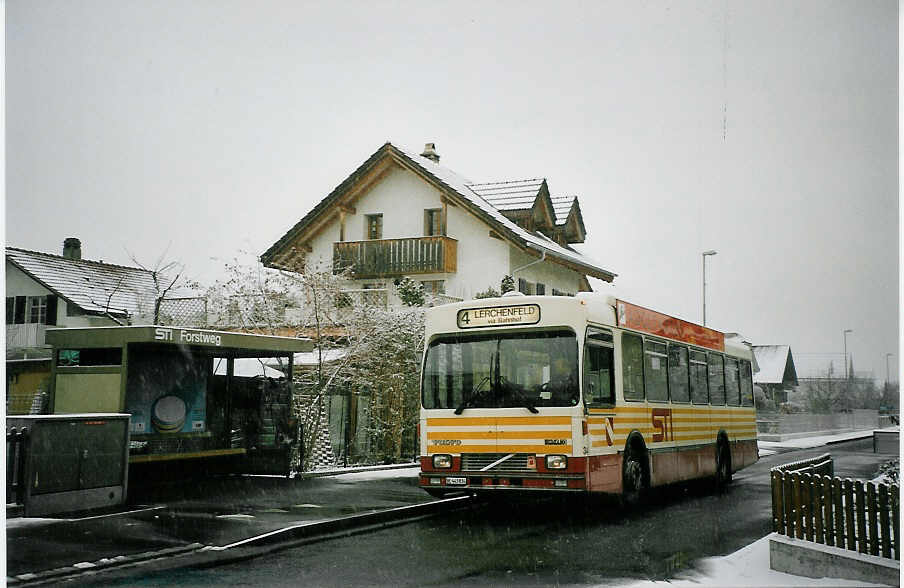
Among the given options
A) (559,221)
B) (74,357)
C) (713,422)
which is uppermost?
(559,221)

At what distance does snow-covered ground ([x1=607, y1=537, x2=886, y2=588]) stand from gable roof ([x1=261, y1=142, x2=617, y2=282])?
8.12m

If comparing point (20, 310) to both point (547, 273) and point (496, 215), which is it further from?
point (547, 273)

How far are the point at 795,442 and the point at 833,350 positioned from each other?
6.55 m

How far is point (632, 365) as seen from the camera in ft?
39.2

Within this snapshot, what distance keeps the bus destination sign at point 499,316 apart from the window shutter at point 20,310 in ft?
20.6

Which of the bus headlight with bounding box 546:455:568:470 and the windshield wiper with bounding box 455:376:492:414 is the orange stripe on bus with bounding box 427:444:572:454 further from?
the windshield wiper with bounding box 455:376:492:414

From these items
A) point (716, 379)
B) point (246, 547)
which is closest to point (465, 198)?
point (716, 379)

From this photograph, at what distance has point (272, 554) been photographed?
28.8 feet

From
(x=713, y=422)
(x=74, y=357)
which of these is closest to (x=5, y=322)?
(x=74, y=357)

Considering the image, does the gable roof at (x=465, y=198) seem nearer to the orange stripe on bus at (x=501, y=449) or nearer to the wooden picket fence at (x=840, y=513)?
the orange stripe on bus at (x=501, y=449)

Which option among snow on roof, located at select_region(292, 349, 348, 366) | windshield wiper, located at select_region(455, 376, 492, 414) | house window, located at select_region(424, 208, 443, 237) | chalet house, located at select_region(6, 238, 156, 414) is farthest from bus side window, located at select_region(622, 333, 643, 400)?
Result: chalet house, located at select_region(6, 238, 156, 414)

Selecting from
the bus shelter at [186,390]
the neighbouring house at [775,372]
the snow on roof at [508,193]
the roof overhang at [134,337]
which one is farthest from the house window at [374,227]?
the neighbouring house at [775,372]

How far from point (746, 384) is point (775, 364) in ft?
5.47

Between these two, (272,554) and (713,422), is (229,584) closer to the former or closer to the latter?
(272,554)
